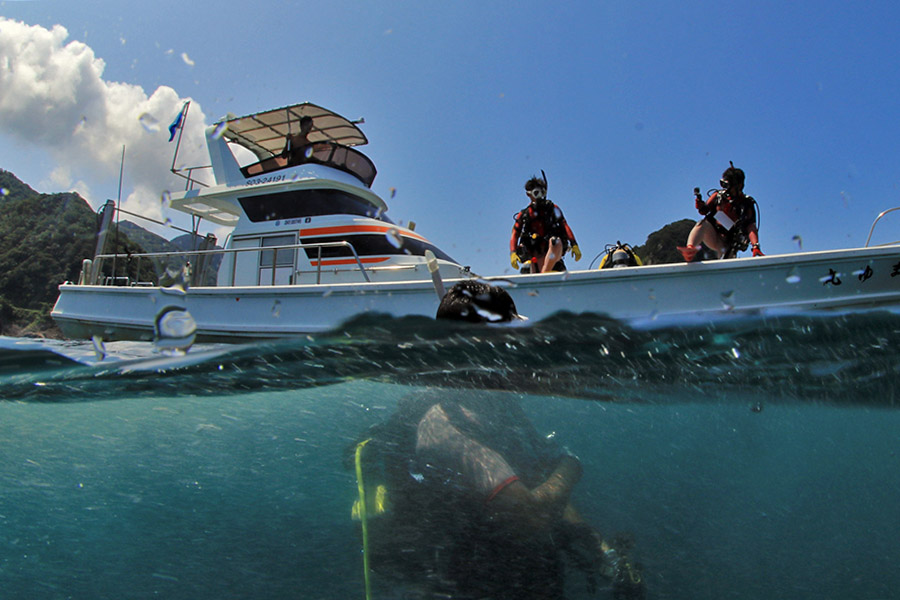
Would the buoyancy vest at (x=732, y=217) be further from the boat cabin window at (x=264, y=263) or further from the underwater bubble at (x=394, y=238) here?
the boat cabin window at (x=264, y=263)

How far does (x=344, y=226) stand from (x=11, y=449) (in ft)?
17.9

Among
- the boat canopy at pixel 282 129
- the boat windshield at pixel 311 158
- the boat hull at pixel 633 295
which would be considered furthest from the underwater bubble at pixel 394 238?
the boat canopy at pixel 282 129

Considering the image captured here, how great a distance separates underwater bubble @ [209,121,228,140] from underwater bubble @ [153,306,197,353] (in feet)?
16.2

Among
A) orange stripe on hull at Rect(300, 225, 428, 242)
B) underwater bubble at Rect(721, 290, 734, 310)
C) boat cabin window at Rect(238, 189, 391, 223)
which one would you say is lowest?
underwater bubble at Rect(721, 290, 734, 310)

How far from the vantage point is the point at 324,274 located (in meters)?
8.22

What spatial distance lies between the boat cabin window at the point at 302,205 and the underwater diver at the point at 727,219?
19.4 feet

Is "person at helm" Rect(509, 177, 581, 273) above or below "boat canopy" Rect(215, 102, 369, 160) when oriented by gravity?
below

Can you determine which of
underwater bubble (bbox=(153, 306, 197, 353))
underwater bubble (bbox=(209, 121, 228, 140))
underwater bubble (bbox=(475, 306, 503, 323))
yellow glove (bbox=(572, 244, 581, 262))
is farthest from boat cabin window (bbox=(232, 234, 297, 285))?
underwater bubble (bbox=(475, 306, 503, 323))

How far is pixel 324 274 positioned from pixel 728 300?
6020 millimetres

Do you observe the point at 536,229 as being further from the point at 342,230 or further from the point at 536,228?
the point at 342,230

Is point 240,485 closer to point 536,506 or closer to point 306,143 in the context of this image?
point 536,506

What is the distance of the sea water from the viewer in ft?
13.2

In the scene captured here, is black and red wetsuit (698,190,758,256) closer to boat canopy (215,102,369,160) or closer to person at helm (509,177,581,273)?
person at helm (509,177,581,273)

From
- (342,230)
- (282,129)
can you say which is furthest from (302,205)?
(282,129)
